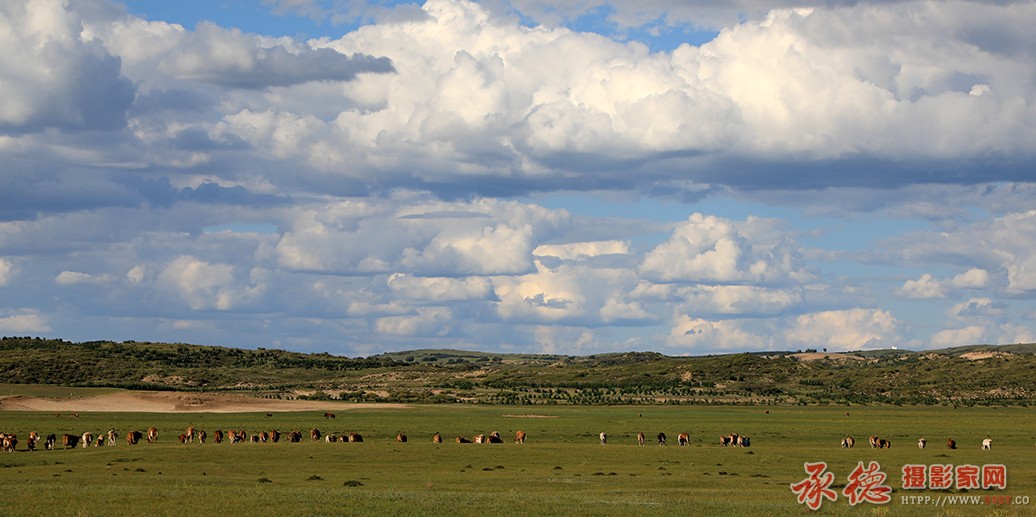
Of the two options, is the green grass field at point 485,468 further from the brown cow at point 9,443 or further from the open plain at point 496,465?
the brown cow at point 9,443

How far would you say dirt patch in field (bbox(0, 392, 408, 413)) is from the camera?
11550 centimetres

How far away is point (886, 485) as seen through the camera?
45094mm

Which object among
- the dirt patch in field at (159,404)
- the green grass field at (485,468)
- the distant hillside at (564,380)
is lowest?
the green grass field at (485,468)

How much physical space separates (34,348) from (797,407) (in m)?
124

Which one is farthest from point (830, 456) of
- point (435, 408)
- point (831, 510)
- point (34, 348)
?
point (34, 348)

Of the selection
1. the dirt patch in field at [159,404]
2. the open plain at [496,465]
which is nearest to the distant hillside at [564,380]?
the dirt patch in field at [159,404]

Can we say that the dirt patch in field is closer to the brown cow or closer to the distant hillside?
the distant hillside

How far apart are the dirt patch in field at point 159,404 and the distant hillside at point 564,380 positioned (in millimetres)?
19085

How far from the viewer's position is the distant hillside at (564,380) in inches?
5871

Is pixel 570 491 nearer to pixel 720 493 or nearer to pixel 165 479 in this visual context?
pixel 720 493

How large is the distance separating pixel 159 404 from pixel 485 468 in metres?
74.6

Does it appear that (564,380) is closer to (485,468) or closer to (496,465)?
(496,465)

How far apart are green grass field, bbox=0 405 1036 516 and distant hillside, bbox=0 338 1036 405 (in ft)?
154

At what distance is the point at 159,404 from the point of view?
11875cm
